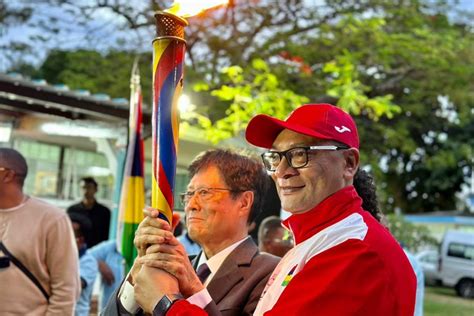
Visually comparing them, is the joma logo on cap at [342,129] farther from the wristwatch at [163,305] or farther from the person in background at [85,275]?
the person in background at [85,275]

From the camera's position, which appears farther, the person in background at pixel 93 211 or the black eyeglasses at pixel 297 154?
the person in background at pixel 93 211

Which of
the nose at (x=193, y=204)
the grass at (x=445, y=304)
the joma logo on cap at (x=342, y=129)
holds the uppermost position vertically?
the joma logo on cap at (x=342, y=129)

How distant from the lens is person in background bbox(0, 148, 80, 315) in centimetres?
404

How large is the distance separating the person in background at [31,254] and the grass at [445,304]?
14.9 meters

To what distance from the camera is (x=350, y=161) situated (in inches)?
89.0

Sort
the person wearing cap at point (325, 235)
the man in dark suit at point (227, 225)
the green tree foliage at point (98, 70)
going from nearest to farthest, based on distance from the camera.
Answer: the person wearing cap at point (325, 235) → the man in dark suit at point (227, 225) → the green tree foliage at point (98, 70)

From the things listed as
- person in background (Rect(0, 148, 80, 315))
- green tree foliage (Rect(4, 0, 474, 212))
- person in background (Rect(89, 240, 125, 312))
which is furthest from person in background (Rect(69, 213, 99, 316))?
green tree foliage (Rect(4, 0, 474, 212))

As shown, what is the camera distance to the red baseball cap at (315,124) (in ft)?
7.14

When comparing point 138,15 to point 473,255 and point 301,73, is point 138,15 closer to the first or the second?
point 301,73

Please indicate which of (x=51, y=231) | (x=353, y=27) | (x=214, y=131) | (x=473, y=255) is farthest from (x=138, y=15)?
(x=473, y=255)

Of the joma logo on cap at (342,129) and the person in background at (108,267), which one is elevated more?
the joma logo on cap at (342,129)

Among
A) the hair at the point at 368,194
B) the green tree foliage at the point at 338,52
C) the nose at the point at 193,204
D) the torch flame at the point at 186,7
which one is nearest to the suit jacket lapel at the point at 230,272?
the nose at the point at 193,204

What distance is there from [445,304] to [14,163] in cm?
1868

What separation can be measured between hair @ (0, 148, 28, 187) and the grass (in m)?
15.0
